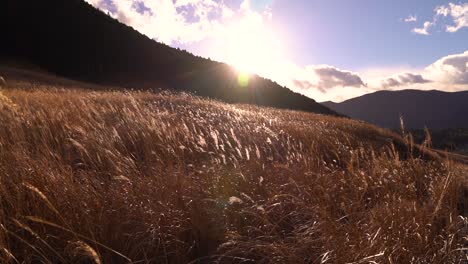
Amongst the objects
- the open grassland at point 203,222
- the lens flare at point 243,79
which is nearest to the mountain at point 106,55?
the lens flare at point 243,79

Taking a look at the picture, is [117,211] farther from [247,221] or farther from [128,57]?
[128,57]

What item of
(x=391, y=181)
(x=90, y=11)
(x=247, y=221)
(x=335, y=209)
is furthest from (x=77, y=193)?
(x=90, y=11)

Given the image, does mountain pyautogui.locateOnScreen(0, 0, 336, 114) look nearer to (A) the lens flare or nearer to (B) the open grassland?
(A) the lens flare

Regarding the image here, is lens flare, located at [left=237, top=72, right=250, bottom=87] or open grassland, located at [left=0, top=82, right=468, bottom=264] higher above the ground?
lens flare, located at [left=237, top=72, right=250, bottom=87]

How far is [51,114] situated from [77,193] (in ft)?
10.2

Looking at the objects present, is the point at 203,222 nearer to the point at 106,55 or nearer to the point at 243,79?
the point at 106,55

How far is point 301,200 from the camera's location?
2.93 metres

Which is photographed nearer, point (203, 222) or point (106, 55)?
point (203, 222)

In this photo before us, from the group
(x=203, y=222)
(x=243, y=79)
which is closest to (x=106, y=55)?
(x=243, y=79)

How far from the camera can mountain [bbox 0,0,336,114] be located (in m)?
48.8

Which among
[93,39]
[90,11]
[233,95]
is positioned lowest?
[233,95]

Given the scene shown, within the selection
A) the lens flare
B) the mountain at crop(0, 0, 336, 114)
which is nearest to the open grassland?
the mountain at crop(0, 0, 336, 114)

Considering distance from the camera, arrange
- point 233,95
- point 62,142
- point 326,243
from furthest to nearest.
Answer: point 233,95
point 62,142
point 326,243

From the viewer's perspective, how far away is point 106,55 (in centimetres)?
5338
